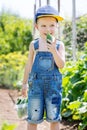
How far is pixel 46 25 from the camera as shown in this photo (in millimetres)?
3256

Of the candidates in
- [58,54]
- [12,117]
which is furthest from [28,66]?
[12,117]

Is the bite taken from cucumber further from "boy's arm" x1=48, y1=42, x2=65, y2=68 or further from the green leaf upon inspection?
the green leaf

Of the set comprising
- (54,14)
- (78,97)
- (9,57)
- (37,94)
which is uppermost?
(54,14)

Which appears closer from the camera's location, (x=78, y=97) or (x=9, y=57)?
(x=78, y=97)

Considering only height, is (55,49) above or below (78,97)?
above

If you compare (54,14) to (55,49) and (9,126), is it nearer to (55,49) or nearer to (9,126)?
(55,49)

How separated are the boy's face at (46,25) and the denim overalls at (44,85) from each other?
14 centimetres

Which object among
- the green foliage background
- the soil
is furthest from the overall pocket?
the green foliage background

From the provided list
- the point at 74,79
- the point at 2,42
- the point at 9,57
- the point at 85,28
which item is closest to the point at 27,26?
the point at 2,42

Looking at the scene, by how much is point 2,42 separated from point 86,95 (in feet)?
33.2

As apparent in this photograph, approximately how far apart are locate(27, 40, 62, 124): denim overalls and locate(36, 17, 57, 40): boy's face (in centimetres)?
14

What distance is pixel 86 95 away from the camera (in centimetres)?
447

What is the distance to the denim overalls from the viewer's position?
10.9ft

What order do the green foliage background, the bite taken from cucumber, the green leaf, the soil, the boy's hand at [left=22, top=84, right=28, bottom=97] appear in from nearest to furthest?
the bite taken from cucumber, the boy's hand at [left=22, top=84, right=28, bottom=97], the green leaf, the green foliage background, the soil
